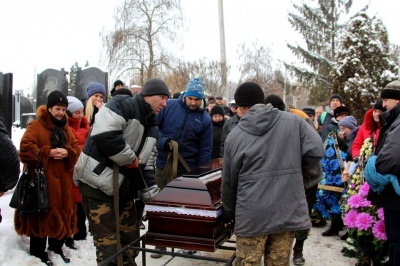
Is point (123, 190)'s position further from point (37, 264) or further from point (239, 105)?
point (37, 264)

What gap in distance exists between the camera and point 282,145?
254 centimetres

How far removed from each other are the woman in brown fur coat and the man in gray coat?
199cm

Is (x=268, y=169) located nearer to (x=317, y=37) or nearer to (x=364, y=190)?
(x=364, y=190)

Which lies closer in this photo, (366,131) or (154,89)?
(154,89)

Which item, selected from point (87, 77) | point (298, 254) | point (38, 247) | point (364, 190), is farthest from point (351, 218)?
point (87, 77)

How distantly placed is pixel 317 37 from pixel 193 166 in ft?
67.6

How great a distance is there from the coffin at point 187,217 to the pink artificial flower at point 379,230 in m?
1.75

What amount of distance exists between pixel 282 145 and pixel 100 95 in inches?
121

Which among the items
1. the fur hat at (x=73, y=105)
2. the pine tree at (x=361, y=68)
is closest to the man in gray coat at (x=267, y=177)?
the fur hat at (x=73, y=105)

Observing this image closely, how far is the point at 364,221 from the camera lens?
4078mm

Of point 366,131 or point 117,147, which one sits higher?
point 366,131

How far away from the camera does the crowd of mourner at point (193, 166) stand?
8.33ft

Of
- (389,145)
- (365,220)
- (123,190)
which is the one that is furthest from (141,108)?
(365,220)

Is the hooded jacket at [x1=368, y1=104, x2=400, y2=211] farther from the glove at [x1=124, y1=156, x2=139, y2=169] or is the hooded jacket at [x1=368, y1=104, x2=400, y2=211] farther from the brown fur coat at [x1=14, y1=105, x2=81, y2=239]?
the brown fur coat at [x1=14, y1=105, x2=81, y2=239]
